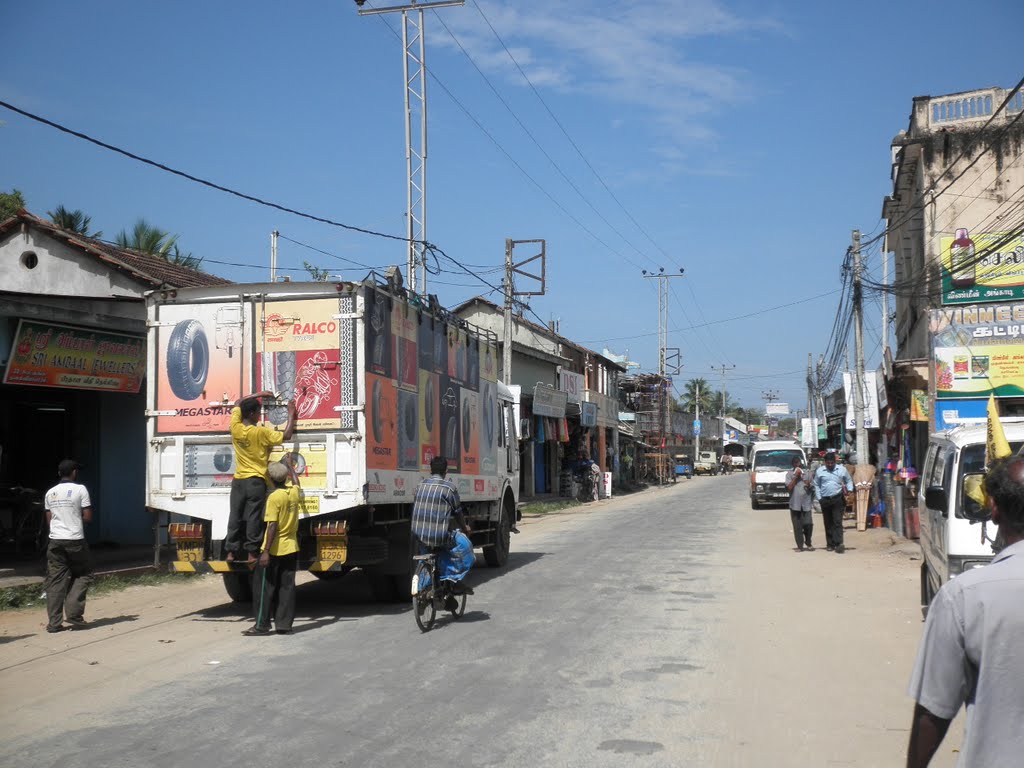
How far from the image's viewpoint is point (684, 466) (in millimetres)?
83812

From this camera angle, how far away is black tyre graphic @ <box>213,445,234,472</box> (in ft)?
36.1

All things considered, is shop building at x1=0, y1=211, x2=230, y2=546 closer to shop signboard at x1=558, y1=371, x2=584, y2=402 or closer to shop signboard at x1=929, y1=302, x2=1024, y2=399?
shop signboard at x1=929, y1=302, x2=1024, y2=399

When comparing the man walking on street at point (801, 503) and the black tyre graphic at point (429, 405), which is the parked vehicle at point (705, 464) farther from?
the black tyre graphic at point (429, 405)

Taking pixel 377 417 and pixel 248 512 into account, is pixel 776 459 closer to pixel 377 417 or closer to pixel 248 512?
pixel 377 417

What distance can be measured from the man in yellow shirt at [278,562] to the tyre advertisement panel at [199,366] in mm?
1263

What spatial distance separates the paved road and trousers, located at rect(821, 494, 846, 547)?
4120 mm

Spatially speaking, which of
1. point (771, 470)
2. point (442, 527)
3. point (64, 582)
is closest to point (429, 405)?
point (442, 527)

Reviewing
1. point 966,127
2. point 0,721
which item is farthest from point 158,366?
point 966,127

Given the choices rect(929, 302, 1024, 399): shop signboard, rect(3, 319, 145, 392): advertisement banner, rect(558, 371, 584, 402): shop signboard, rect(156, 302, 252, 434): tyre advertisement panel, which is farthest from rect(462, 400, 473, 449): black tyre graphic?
rect(558, 371, 584, 402): shop signboard

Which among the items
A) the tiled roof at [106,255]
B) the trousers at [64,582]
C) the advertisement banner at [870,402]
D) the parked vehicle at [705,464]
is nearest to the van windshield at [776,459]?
the advertisement banner at [870,402]

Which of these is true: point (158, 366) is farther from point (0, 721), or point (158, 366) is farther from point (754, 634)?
point (754, 634)

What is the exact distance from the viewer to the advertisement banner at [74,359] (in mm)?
14352

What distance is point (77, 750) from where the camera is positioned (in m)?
5.94

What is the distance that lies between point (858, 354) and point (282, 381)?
58.9 feet
